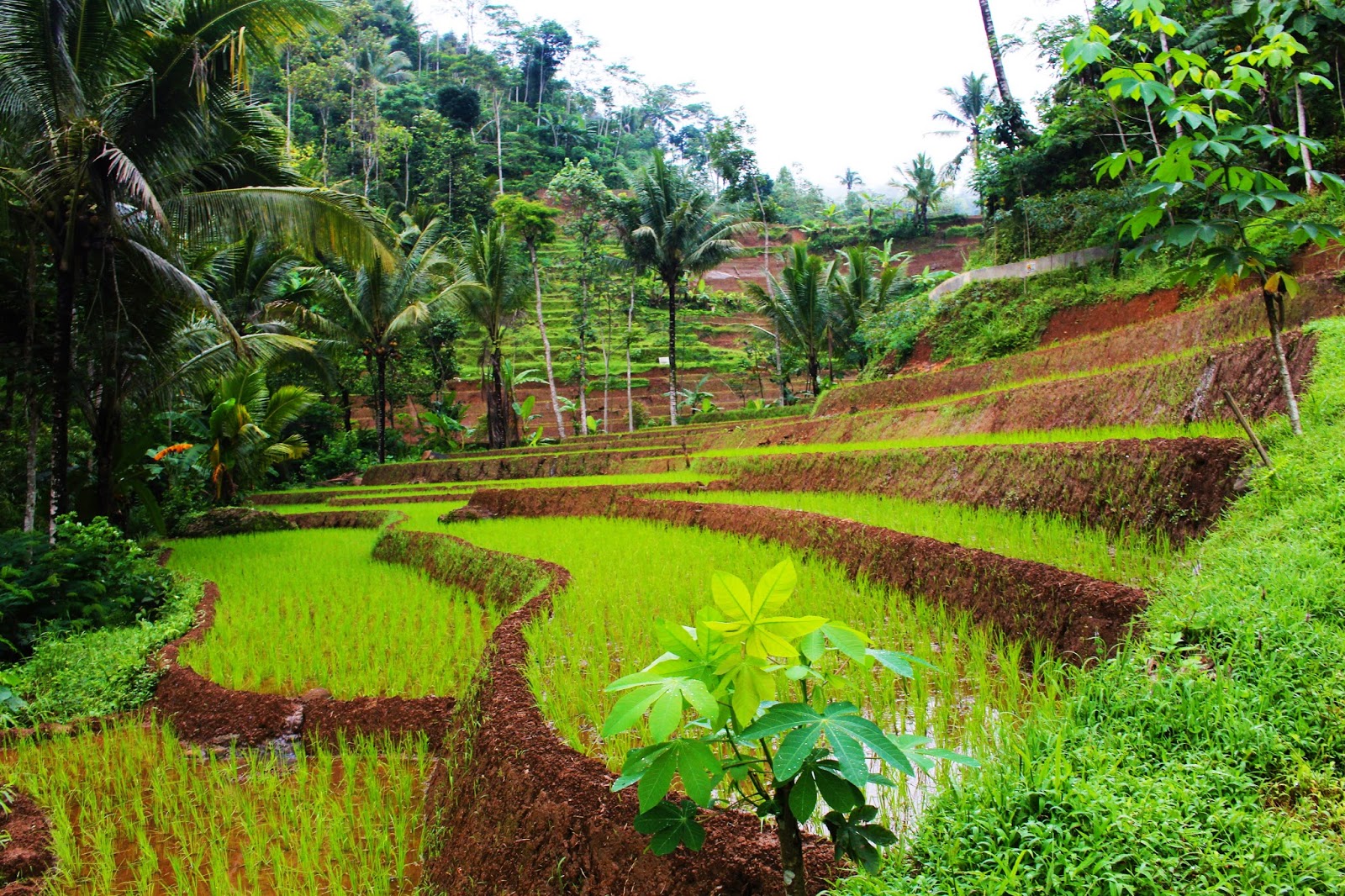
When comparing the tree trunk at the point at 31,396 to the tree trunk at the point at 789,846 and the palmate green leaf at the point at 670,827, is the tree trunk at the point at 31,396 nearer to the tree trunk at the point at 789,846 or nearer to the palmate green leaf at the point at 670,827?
the palmate green leaf at the point at 670,827

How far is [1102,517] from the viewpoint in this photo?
407 cm

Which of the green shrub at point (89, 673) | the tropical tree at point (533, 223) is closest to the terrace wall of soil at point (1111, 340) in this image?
the green shrub at point (89, 673)

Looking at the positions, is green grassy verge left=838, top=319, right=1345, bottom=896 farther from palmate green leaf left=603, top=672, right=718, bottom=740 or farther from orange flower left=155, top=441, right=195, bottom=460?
orange flower left=155, top=441, right=195, bottom=460

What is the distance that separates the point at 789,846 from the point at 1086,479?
376 centimetres

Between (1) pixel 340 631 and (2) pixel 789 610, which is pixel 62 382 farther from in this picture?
(2) pixel 789 610

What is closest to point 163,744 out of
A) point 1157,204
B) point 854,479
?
point 1157,204

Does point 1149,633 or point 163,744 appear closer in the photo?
point 1149,633

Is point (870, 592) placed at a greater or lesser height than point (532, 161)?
lesser

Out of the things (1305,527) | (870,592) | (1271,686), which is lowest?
(870,592)

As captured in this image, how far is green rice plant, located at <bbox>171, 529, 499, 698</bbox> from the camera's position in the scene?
12.4 ft

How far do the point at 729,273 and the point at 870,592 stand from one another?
4431cm

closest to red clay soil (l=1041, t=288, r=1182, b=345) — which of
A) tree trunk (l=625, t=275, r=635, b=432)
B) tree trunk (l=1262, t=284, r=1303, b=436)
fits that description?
tree trunk (l=1262, t=284, r=1303, b=436)

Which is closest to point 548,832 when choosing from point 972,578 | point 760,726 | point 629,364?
point 760,726

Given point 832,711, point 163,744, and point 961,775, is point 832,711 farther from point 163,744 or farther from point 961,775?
point 163,744
